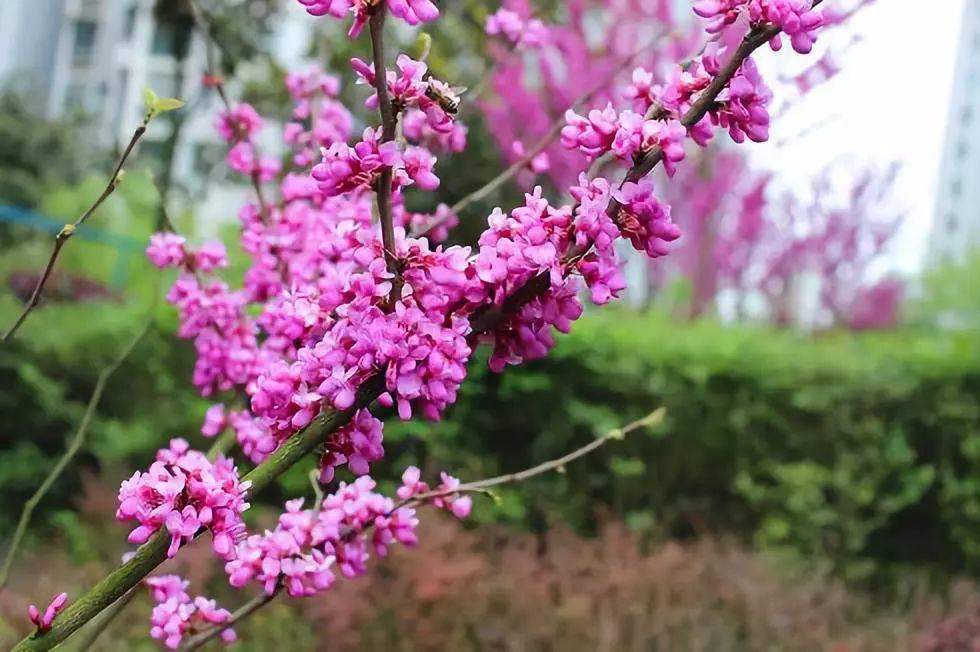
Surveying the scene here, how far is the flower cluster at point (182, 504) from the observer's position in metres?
1.08

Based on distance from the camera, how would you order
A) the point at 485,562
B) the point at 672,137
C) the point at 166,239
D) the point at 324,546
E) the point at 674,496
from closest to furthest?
the point at 672,137 < the point at 324,546 < the point at 166,239 < the point at 485,562 < the point at 674,496

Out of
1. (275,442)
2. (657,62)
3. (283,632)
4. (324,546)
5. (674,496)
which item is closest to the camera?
(275,442)

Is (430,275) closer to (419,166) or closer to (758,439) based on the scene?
(419,166)

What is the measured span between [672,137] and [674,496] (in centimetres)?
445

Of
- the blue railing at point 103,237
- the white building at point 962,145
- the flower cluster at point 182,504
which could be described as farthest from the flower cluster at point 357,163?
the white building at point 962,145

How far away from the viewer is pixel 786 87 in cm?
350

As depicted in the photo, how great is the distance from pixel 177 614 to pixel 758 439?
4.32 metres

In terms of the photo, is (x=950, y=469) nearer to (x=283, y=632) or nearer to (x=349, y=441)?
(x=283, y=632)

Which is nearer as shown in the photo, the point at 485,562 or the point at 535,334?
the point at 535,334

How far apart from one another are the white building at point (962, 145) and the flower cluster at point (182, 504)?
4972 centimetres

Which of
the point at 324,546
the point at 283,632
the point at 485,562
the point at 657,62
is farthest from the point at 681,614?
the point at 657,62

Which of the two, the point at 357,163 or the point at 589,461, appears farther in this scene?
the point at 589,461

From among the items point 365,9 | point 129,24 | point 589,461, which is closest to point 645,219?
point 365,9

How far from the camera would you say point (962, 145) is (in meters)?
48.5
